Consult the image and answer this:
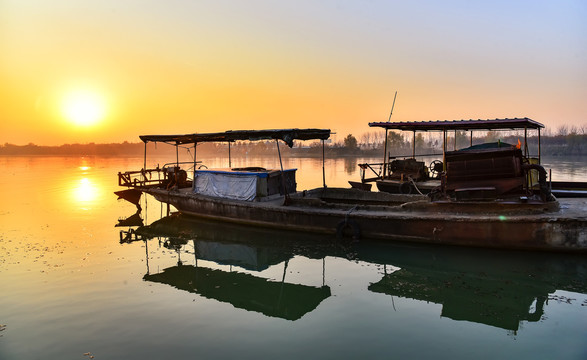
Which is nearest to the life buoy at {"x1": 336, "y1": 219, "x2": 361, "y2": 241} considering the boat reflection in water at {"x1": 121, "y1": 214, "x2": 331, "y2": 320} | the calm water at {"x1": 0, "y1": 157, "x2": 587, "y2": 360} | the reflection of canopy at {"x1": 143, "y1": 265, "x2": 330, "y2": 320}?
the calm water at {"x1": 0, "y1": 157, "x2": 587, "y2": 360}

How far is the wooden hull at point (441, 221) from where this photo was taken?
29.9 ft

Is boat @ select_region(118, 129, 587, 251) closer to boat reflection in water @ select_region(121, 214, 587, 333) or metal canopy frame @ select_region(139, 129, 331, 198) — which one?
metal canopy frame @ select_region(139, 129, 331, 198)

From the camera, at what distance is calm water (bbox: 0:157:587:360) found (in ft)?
18.6

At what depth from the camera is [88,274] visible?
8961 mm

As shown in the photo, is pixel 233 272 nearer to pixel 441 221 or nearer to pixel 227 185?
pixel 227 185

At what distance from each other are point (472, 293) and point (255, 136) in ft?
30.0

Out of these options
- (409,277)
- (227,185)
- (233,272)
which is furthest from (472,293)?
(227,185)

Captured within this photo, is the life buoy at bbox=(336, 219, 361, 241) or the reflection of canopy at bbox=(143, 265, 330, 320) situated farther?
the life buoy at bbox=(336, 219, 361, 241)

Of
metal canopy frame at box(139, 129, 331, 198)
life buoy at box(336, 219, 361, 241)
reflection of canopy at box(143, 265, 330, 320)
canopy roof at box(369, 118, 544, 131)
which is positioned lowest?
reflection of canopy at box(143, 265, 330, 320)

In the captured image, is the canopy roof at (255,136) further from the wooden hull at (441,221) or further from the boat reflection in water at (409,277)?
the boat reflection in water at (409,277)

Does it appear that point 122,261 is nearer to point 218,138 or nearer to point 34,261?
point 34,261

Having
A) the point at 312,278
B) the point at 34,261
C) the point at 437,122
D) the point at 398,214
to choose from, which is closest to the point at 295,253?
the point at 312,278

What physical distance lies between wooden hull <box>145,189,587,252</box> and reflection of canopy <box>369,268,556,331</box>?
5.57 feet

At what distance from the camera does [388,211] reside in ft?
36.8
